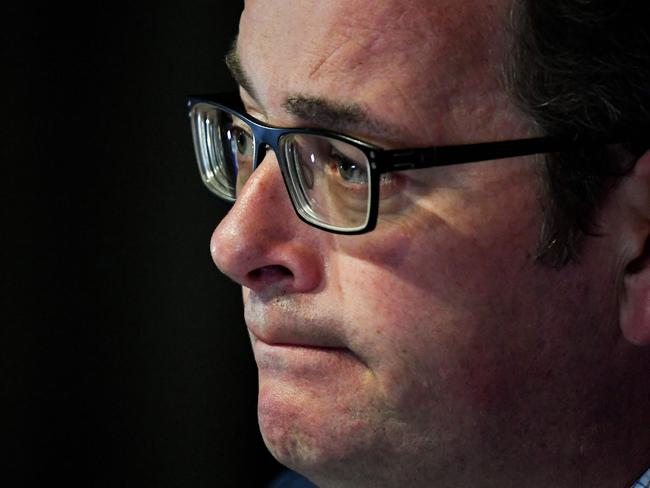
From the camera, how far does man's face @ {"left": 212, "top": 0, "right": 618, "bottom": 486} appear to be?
1315 mm

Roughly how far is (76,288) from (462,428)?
1.10 meters

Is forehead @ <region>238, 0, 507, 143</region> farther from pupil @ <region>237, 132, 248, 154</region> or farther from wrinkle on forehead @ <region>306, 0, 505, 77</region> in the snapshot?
pupil @ <region>237, 132, 248, 154</region>

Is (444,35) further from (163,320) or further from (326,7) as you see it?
(163,320)

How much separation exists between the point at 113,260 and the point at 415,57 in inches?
44.2

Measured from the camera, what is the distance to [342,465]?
1.39 m

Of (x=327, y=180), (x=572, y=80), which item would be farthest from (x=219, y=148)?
(x=572, y=80)

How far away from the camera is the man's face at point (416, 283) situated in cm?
132

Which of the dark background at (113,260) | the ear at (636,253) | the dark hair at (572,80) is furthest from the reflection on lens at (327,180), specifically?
the dark background at (113,260)

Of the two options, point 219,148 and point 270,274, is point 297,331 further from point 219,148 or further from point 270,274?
point 219,148

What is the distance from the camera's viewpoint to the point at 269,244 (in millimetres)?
1378

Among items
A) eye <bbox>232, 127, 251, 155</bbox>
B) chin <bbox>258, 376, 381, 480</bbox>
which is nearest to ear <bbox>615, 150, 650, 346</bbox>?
chin <bbox>258, 376, 381, 480</bbox>

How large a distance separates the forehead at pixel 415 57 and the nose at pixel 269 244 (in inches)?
6.0

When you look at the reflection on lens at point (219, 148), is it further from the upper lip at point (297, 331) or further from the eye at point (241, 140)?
the upper lip at point (297, 331)

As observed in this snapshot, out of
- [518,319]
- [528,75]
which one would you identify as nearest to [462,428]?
[518,319]
